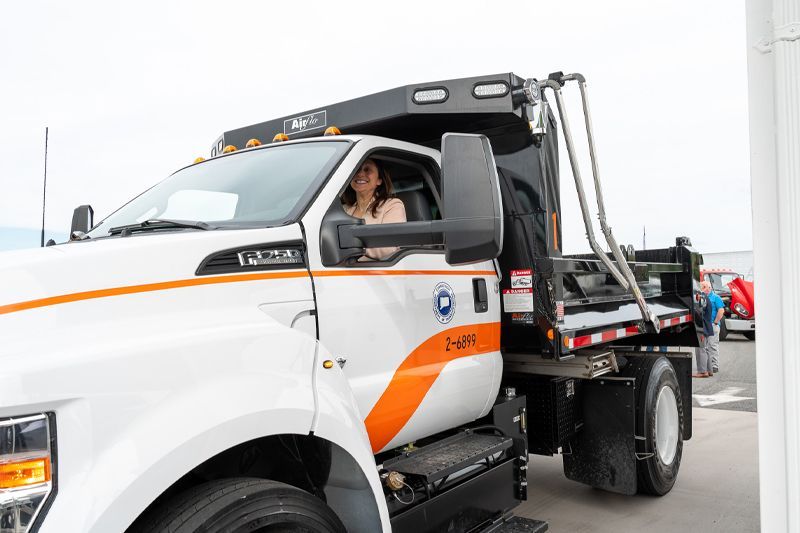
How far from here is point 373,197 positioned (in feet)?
11.2

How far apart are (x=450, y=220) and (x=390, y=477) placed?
1241 mm

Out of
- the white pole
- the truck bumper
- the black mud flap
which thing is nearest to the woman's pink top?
the white pole

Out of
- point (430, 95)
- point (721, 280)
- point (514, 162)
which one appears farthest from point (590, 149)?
point (721, 280)

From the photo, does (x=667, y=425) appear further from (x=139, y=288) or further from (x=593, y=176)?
(x=139, y=288)

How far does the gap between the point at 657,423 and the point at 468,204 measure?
378 centimetres

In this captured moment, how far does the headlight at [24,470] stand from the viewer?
1520 mm

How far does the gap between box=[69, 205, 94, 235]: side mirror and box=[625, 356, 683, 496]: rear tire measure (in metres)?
3.92

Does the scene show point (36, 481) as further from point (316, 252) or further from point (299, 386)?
point (316, 252)

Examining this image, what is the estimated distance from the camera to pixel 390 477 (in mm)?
2846

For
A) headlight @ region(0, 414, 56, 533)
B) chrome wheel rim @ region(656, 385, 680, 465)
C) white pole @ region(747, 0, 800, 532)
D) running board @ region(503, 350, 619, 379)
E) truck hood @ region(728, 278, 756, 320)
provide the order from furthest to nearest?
truck hood @ region(728, 278, 756, 320) → chrome wheel rim @ region(656, 385, 680, 465) → running board @ region(503, 350, 619, 379) → white pole @ region(747, 0, 800, 532) → headlight @ region(0, 414, 56, 533)

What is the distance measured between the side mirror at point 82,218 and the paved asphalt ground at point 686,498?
11.5ft

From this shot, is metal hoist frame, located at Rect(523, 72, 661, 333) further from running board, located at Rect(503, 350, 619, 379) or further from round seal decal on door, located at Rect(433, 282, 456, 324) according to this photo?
round seal decal on door, located at Rect(433, 282, 456, 324)

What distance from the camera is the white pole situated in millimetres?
1939

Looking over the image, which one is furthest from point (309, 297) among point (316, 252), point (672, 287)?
point (672, 287)
